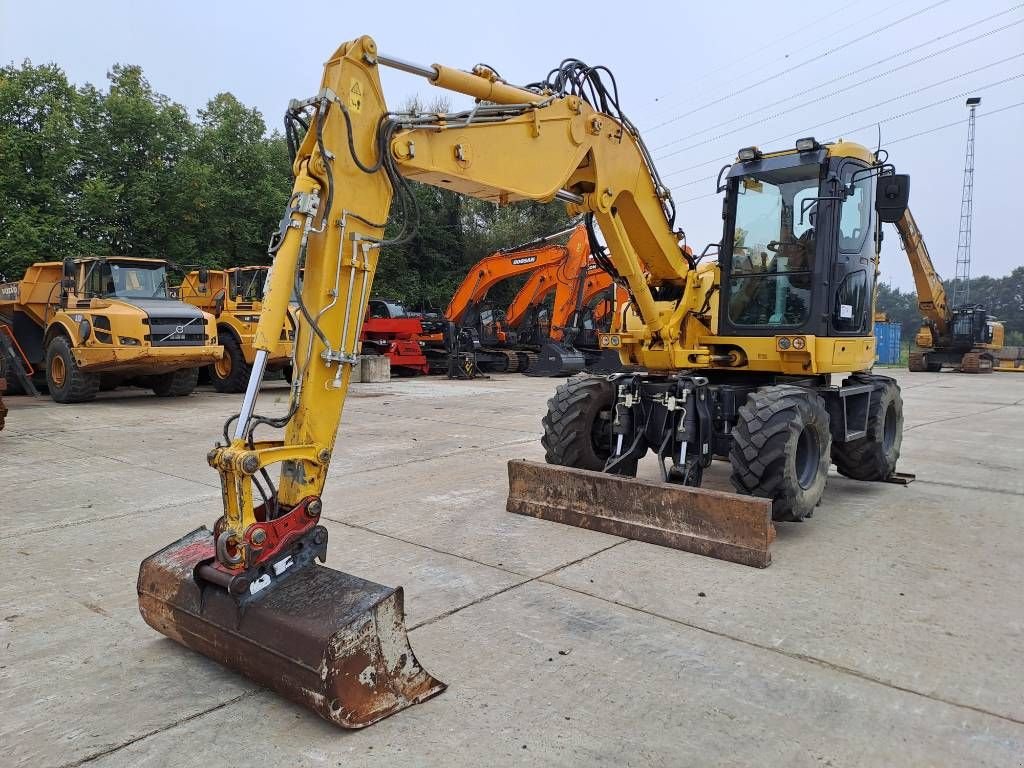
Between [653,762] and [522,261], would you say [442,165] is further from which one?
[522,261]

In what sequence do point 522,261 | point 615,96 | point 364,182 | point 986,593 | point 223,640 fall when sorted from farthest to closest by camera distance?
point 522,261 < point 615,96 < point 986,593 < point 364,182 < point 223,640

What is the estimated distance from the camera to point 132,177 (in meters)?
20.7

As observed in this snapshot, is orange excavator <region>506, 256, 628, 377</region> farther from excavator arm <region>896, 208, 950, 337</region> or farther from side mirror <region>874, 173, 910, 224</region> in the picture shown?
side mirror <region>874, 173, 910, 224</region>

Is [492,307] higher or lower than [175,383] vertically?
higher

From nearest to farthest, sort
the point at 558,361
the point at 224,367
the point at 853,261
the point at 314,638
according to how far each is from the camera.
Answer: the point at 314,638, the point at 853,261, the point at 224,367, the point at 558,361

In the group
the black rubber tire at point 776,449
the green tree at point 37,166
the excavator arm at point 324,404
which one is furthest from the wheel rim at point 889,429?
the green tree at point 37,166

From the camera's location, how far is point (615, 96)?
5.20 meters

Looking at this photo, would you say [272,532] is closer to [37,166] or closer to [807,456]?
[807,456]

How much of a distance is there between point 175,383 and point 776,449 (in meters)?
11.9

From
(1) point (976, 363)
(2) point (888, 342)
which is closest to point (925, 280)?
(1) point (976, 363)

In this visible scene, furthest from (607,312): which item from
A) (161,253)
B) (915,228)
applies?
(161,253)

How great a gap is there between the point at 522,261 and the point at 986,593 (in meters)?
15.9

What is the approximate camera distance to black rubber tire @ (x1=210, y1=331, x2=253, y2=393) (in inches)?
572

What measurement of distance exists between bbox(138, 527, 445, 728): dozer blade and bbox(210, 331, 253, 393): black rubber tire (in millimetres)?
12016
